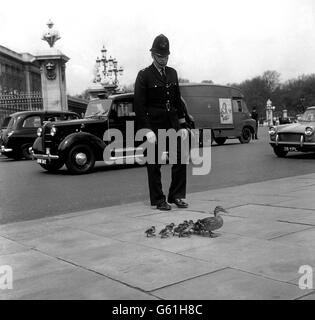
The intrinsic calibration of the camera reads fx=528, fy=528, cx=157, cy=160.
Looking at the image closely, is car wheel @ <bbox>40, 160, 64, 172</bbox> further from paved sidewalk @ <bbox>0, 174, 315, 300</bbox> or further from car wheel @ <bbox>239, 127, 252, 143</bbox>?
car wheel @ <bbox>239, 127, 252, 143</bbox>

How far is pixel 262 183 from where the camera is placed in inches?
355

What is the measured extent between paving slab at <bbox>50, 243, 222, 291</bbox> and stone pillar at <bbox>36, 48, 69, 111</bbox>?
2775 centimetres

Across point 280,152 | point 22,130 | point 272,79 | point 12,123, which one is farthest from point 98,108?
point 272,79

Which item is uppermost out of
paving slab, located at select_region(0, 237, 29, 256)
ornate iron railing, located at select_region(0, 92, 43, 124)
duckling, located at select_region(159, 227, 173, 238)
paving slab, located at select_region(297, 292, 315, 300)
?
ornate iron railing, located at select_region(0, 92, 43, 124)

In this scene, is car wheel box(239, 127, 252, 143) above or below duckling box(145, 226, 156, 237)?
above

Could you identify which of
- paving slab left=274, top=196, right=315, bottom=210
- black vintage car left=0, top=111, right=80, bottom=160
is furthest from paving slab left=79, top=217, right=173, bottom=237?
black vintage car left=0, top=111, right=80, bottom=160

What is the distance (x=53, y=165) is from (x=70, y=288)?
1000 cm

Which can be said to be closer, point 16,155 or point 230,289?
point 230,289

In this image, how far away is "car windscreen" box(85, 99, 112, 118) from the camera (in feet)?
44.6

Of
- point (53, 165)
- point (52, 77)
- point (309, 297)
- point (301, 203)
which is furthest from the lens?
point (52, 77)

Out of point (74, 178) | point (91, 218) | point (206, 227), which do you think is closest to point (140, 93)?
point (91, 218)

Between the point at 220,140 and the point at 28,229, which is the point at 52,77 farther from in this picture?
the point at 28,229

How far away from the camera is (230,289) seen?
3291 millimetres
